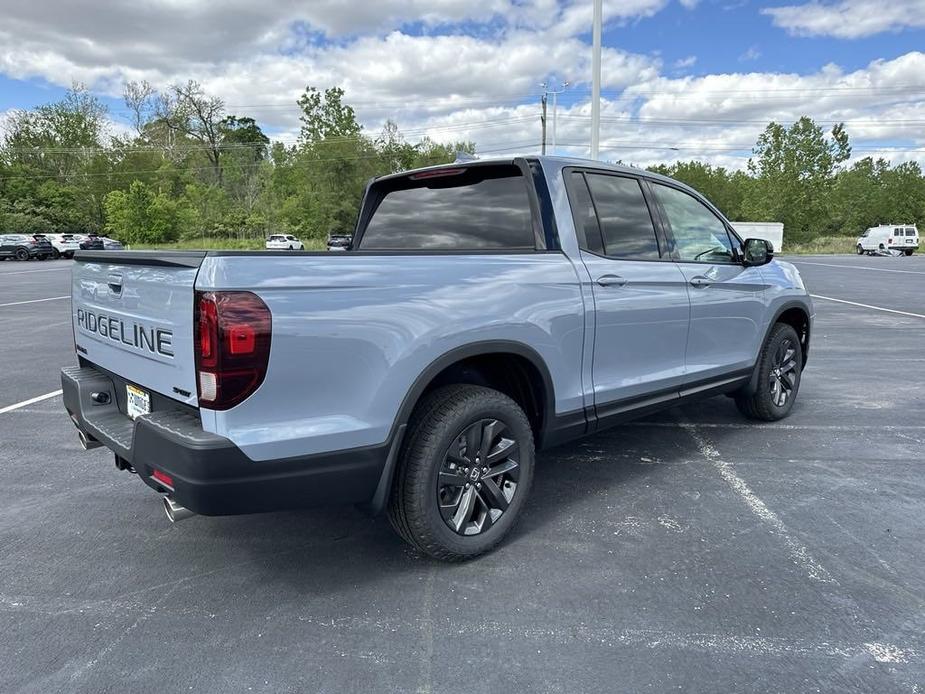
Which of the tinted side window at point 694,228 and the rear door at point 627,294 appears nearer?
the rear door at point 627,294

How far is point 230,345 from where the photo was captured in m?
2.19

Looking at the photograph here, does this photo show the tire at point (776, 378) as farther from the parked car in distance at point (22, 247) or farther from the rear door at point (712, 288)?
the parked car in distance at point (22, 247)

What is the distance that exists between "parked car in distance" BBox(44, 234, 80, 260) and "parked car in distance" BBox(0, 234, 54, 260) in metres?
1.36

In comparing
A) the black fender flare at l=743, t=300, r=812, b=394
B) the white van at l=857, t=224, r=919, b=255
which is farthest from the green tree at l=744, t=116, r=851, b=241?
the black fender flare at l=743, t=300, r=812, b=394

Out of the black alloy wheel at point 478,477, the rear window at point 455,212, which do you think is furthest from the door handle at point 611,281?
the black alloy wheel at point 478,477

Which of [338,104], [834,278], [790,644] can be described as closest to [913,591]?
[790,644]

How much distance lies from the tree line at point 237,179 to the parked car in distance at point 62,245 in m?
3.71

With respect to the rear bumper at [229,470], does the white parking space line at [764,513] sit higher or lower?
lower

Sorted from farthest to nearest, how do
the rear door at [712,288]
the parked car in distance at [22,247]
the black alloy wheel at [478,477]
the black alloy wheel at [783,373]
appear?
the parked car in distance at [22,247]
the black alloy wheel at [783,373]
the rear door at [712,288]
the black alloy wheel at [478,477]

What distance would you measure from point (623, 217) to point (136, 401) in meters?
2.80

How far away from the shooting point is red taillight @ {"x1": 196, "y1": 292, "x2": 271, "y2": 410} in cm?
219

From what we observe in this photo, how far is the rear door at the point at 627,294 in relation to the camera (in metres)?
3.44

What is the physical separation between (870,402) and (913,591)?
3667 millimetres

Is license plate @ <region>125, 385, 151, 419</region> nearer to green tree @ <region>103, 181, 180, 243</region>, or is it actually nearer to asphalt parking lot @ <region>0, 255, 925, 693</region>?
asphalt parking lot @ <region>0, 255, 925, 693</region>
